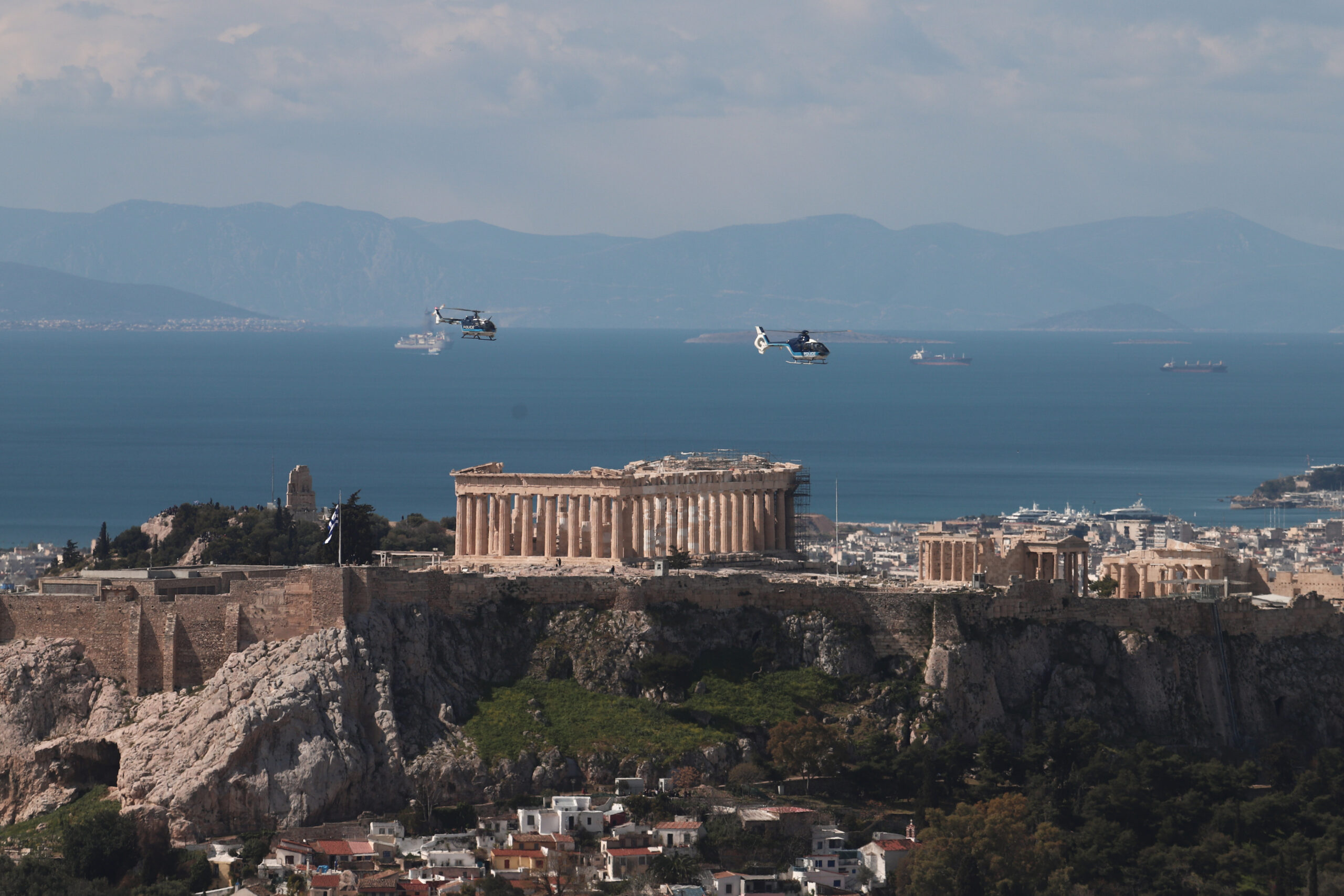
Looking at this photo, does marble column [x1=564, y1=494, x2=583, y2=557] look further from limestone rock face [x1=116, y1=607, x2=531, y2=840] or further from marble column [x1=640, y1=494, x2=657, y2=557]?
limestone rock face [x1=116, y1=607, x2=531, y2=840]

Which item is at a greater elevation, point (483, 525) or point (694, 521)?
point (694, 521)

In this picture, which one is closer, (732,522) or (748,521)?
(732,522)

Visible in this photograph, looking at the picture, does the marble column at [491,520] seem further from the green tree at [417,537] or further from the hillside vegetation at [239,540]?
the green tree at [417,537]

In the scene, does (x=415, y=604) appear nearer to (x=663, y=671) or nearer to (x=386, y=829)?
(x=663, y=671)

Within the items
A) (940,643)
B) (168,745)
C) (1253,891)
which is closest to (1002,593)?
(940,643)

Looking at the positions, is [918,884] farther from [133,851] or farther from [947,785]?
[133,851]

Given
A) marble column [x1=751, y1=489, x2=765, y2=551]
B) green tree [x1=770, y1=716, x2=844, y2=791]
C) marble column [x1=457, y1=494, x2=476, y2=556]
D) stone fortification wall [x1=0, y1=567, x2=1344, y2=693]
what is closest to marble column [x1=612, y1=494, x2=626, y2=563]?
marble column [x1=457, y1=494, x2=476, y2=556]

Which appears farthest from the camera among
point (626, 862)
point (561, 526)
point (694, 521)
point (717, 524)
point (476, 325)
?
point (476, 325)

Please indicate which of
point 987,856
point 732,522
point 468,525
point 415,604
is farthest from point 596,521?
point 987,856
